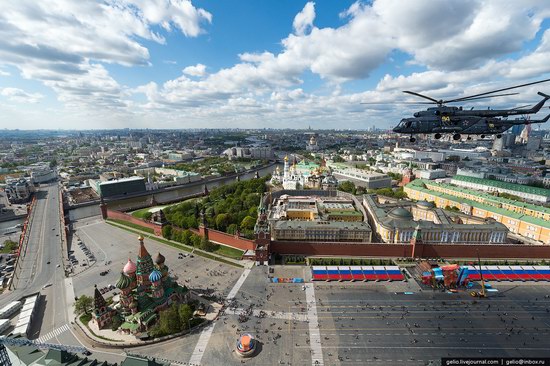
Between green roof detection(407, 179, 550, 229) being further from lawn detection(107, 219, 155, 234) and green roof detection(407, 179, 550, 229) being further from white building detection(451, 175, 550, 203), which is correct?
lawn detection(107, 219, 155, 234)

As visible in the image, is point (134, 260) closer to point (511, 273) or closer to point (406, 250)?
point (406, 250)

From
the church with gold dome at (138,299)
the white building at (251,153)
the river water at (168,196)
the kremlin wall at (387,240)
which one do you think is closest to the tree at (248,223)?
the kremlin wall at (387,240)

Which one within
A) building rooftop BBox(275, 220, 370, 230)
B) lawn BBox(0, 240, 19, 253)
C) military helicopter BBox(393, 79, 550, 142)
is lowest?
lawn BBox(0, 240, 19, 253)

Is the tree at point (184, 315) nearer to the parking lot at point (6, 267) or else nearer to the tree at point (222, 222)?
the tree at point (222, 222)

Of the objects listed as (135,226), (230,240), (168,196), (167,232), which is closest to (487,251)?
(230,240)

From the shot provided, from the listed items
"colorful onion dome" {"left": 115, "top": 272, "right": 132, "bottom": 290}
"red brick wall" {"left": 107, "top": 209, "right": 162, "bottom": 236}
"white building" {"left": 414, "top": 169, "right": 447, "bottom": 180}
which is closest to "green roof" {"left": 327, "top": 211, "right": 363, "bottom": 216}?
"red brick wall" {"left": 107, "top": 209, "right": 162, "bottom": 236}

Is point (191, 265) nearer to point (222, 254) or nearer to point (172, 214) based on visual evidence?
point (222, 254)
